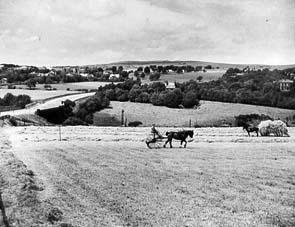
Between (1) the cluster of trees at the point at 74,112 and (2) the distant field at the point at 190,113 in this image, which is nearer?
(1) the cluster of trees at the point at 74,112

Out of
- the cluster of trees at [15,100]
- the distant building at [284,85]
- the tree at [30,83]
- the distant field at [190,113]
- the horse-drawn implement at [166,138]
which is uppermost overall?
the distant building at [284,85]

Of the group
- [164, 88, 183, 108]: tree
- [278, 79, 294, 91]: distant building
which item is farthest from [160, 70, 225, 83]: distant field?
[278, 79, 294, 91]: distant building

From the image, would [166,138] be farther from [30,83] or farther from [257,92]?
[30,83]

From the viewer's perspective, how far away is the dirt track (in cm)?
1208

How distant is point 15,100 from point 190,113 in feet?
81.6

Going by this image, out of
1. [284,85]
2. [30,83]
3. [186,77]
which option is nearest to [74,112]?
[284,85]

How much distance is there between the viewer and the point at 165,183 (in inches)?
621

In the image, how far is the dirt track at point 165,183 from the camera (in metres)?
12.1

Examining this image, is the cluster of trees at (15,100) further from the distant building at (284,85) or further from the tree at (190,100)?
the distant building at (284,85)

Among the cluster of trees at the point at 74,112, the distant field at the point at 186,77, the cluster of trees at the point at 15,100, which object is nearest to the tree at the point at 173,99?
the cluster of trees at the point at 74,112

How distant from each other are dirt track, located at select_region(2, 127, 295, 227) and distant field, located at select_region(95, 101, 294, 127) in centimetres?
2651

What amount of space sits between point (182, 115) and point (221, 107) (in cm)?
742

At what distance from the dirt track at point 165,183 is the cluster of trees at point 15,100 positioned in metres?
32.7

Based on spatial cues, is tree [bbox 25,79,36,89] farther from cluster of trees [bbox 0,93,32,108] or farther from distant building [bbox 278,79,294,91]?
distant building [bbox 278,79,294,91]
